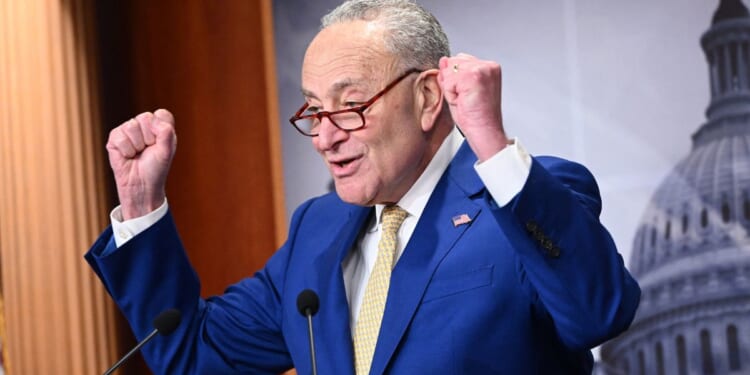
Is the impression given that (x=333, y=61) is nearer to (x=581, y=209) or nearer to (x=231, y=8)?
(x=581, y=209)

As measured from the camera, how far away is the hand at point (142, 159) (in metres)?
2.06

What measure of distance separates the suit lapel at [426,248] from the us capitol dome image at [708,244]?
148 centimetres

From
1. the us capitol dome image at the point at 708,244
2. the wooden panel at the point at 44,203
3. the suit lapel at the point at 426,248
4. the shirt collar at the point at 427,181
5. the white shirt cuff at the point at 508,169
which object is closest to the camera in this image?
the white shirt cuff at the point at 508,169

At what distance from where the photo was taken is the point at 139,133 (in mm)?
2082

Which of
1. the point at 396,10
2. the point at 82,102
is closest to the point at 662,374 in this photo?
the point at 396,10

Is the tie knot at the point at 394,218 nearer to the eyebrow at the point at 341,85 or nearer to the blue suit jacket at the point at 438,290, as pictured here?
the blue suit jacket at the point at 438,290

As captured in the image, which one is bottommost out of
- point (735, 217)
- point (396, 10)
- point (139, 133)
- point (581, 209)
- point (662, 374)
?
point (662, 374)

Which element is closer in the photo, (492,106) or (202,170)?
(492,106)

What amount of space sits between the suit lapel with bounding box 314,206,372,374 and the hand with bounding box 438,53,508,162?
551 millimetres

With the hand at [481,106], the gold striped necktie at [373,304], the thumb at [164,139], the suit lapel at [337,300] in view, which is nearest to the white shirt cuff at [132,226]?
the thumb at [164,139]

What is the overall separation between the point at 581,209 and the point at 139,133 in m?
0.92

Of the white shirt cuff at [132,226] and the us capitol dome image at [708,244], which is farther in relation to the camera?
the us capitol dome image at [708,244]

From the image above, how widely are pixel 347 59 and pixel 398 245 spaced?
381mm

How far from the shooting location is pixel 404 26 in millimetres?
2094
